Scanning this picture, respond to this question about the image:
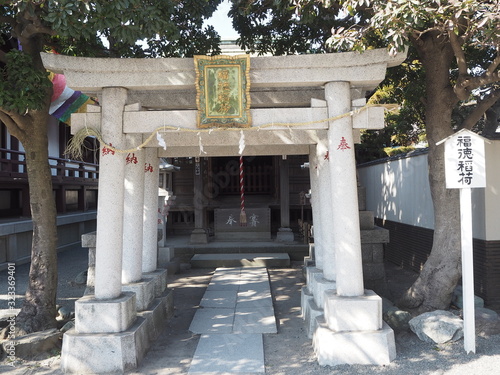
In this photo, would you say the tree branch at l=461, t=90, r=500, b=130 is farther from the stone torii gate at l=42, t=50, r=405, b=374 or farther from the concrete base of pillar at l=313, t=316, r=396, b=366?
the concrete base of pillar at l=313, t=316, r=396, b=366

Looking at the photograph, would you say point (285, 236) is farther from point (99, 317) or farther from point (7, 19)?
point (7, 19)

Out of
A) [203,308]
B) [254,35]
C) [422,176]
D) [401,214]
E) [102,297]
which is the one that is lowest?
[203,308]

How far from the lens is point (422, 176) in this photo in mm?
9742

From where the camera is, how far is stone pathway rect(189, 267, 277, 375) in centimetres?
515

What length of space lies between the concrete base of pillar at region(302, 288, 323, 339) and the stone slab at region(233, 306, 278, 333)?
0.55 metres

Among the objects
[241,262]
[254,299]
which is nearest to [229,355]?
[254,299]

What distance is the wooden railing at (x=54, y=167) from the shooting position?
517 inches

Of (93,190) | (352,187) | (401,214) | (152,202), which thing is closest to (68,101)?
(152,202)

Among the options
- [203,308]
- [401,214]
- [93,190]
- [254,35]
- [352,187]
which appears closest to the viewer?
[352,187]

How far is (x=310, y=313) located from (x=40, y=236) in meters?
4.46

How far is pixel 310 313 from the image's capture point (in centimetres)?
604

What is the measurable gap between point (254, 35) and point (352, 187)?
553 cm

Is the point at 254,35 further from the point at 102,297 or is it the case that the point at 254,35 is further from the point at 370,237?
the point at 102,297

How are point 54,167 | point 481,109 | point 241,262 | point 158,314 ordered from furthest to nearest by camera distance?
point 54,167
point 241,262
point 481,109
point 158,314
